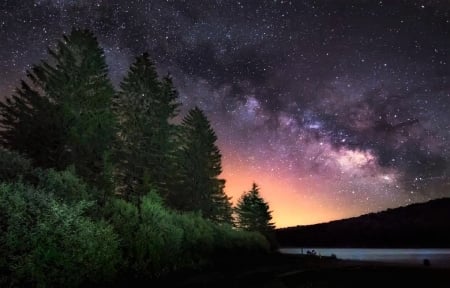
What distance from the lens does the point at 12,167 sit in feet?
51.4

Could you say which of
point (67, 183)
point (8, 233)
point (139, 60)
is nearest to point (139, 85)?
point (139, 60)

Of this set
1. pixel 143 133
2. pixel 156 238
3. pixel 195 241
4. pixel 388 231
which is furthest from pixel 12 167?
pixel 388 231

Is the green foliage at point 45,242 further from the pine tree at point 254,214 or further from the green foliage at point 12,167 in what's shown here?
the pine tree at point 254,214

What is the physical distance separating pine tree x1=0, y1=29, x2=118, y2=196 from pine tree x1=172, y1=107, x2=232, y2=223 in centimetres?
1474

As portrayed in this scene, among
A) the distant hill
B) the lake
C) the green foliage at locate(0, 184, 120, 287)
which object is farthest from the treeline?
the distant hill

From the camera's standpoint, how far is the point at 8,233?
1133 centimetres

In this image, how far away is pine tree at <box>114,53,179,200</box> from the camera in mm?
35219

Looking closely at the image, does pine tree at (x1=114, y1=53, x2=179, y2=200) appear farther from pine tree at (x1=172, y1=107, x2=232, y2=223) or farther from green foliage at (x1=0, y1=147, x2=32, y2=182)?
green foliage at (x1=0, y1=147, x2=32, y2=182)

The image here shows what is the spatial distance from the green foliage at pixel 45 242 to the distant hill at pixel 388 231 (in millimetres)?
142384

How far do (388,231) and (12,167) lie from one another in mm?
164339

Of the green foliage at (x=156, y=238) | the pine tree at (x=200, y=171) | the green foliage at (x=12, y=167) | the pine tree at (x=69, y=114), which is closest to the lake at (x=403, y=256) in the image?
the pine tree at (x=200, y=171)

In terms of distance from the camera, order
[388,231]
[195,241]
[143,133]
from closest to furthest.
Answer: [195,241] < [143,133] < [388,231]

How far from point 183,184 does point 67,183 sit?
28173 mm

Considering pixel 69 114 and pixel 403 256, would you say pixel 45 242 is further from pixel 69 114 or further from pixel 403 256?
pixel 403 256
